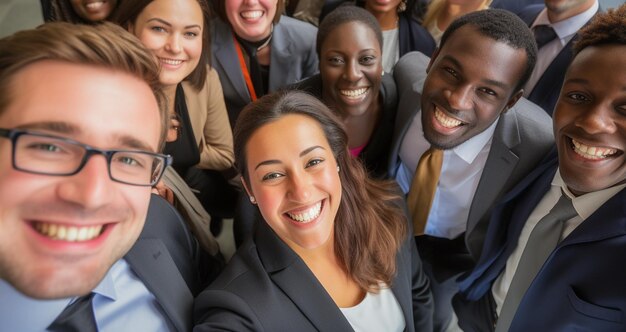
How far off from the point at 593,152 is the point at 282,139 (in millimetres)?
1008

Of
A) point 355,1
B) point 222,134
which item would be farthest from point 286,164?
point 355,1

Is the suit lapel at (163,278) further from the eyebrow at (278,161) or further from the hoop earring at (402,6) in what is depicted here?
the hoop earring at (402,6)

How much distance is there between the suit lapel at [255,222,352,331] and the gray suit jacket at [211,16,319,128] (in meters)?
1.36

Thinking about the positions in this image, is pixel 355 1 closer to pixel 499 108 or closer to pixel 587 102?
pixel 499 108

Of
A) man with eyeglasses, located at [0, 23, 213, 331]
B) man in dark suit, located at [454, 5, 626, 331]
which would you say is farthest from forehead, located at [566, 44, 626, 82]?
man with eyeglasses, located at [0, 23, 213, 331]

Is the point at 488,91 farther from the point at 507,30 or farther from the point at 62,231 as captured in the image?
the point at 62,231

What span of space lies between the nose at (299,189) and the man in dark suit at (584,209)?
0.87 m

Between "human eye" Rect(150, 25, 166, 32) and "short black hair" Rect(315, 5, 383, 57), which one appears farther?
"short black hair" Rect(315, 5, 383, 57)

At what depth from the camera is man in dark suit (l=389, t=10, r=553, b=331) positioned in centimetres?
166

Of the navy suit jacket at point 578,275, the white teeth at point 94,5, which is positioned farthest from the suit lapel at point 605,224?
the white teeth at point 94,5

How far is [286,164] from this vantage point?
140 centimetres

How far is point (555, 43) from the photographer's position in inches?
93.3

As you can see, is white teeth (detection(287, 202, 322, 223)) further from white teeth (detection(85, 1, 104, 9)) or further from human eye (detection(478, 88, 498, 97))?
white teeth (detection(85, 1, 104, 9))

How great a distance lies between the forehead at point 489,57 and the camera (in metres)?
1.62
